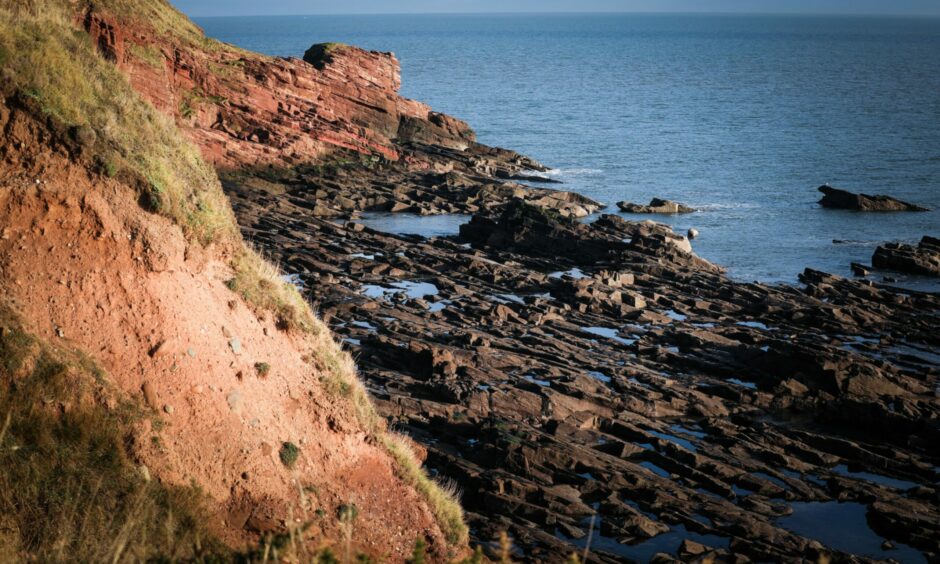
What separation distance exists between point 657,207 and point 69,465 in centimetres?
5002

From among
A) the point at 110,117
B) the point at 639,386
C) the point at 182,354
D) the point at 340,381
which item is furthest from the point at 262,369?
the point at 639,386

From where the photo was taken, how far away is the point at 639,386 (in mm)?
28453

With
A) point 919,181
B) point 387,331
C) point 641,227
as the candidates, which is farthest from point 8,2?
point 919,181

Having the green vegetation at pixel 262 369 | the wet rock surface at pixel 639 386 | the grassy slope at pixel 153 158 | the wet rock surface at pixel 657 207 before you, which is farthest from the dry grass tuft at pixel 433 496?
the wet rock surface at pixel 657 207

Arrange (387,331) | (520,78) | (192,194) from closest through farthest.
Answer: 1. (192,194)
2. (387,331)
3. (520,78)

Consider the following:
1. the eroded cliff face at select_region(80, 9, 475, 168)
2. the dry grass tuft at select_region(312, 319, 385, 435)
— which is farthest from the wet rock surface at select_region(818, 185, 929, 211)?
the dry grass tuft at select_region(312, 319, 385, 435)

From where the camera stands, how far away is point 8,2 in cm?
1945

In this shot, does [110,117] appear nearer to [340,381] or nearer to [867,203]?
[340,381]

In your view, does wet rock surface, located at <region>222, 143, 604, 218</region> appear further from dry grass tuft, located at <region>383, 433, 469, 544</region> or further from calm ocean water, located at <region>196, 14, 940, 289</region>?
dry grass tuft, located at <region>383, 433, 469, 544</region>

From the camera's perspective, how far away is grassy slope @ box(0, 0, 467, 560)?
52.4 feet

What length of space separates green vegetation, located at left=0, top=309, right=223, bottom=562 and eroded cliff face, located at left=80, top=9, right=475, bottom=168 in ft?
114

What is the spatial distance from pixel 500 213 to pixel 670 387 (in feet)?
83.4

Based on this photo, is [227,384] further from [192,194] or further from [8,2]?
[8,2]

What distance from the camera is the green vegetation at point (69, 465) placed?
11.9 metres
